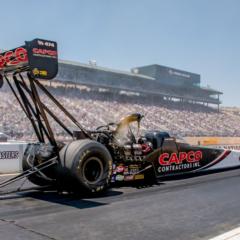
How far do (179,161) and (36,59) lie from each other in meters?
5.00

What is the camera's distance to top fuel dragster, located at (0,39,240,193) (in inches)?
281

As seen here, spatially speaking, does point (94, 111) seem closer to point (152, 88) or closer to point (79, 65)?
point (79, 65)

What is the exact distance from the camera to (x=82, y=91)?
59219mm

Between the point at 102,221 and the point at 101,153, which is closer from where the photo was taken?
the point at 102,221

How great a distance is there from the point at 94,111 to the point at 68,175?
44389mm

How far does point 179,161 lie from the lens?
9906 millimetres

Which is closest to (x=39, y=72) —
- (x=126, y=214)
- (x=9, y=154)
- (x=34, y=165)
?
(x=34, y=165)

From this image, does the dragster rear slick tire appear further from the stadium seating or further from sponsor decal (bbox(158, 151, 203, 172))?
the stadium seating

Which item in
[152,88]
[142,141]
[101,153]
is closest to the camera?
[101,153]

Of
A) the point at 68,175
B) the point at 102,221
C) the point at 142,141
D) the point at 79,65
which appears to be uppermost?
the point at 79,65

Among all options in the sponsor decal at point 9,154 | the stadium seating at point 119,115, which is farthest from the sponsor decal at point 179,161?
the stadium seating at point 119,115

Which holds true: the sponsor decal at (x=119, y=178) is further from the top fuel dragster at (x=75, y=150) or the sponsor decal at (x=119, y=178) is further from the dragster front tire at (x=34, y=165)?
the dragster front tire at (x=34, y=165)

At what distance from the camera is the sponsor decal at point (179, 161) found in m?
9.44

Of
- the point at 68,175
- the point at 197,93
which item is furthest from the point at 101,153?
the point at 197,93
